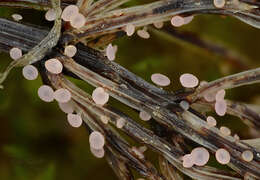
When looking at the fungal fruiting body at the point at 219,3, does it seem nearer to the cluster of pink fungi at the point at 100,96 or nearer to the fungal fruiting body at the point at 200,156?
the cluster of pink fungi at the point at 100,96

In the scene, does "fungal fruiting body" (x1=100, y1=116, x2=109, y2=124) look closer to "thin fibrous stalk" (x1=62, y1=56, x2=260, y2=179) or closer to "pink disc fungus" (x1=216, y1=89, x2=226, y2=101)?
"thin fibrous stalk" (x1=62, y1=56, x2=260, y2=179)

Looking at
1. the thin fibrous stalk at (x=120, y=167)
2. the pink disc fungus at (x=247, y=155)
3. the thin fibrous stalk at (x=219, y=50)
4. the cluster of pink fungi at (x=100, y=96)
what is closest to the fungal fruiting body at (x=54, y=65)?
the cluster of pink fungi at (x=100, y=96)

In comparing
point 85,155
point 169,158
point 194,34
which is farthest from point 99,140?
point 194,34

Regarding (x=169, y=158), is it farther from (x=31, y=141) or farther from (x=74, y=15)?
(x=31, y=141)

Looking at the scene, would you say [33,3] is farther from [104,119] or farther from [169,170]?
[169,170]

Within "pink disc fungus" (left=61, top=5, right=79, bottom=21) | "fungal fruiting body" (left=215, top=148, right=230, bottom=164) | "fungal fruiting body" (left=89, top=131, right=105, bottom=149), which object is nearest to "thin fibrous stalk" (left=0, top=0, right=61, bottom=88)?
"pink disc fungus" (left=61, top=5, right=79, bottom=21)
